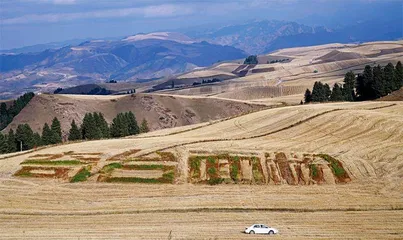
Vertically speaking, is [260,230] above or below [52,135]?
below

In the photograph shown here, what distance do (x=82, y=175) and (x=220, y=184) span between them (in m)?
15.6

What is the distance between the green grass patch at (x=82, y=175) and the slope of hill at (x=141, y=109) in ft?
271

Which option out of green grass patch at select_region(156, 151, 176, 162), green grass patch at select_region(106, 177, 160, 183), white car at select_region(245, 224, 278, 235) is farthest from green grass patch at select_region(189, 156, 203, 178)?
white car at select_region(245, 224, 278, 235)

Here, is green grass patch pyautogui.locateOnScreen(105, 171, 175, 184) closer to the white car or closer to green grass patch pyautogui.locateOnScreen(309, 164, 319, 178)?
green grass patch pyautogui.locateOnScreen(309, 164, 319, 178)

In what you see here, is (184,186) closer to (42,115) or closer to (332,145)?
(332,145)

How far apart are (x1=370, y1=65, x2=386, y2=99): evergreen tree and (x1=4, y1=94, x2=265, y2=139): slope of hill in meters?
38.6

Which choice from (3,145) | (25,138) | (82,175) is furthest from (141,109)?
(82,175)

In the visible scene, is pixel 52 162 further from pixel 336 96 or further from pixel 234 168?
pixel 336 96

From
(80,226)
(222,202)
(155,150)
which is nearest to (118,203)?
(80,226)

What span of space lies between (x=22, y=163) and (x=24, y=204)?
13.1 metres

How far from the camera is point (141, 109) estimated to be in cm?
15275

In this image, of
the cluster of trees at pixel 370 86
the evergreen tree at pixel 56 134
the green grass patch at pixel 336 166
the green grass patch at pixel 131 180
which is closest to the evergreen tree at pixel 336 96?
the cluster of trees at pixel 370 86

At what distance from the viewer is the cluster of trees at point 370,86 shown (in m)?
114

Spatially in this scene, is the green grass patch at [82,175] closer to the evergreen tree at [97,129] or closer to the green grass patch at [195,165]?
the green grass patch at [195,165]
